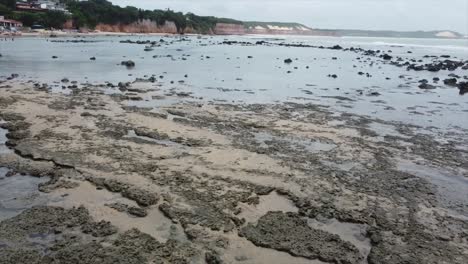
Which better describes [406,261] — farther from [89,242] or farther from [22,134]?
[22,134]

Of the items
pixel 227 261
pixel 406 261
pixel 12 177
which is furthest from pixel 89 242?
pixel 406 261

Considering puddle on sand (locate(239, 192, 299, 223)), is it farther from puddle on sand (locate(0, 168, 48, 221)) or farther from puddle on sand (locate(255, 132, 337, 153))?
puddle on sand (locate(0, 168, 48, 221))

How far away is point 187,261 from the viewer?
261 inches

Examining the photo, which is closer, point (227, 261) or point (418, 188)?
point (227, 261)

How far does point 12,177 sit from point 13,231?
304 cm

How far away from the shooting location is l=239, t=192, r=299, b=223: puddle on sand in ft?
27.5

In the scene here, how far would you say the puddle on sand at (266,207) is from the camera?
8.38 meters

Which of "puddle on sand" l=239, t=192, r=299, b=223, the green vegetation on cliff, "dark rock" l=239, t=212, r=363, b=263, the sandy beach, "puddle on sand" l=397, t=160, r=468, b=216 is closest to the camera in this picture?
"dark rock" l=239, t=212, r=363, b=263

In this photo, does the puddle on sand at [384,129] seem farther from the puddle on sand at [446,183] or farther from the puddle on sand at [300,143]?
the puddle on sand at [446,183]

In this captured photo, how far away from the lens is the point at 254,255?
22.8 ft

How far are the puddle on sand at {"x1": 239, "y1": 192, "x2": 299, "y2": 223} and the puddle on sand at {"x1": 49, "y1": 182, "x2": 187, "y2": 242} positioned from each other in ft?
4.72

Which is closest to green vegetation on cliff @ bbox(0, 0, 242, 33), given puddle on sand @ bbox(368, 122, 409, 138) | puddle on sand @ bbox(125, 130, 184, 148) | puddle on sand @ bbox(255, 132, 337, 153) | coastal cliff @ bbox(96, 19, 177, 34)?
coastal cliff @ bbox(96, 19, 177, 34)

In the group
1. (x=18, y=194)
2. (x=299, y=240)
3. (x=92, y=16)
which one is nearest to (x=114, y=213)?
(x=18, y=194)

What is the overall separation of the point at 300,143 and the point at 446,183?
4493mm
